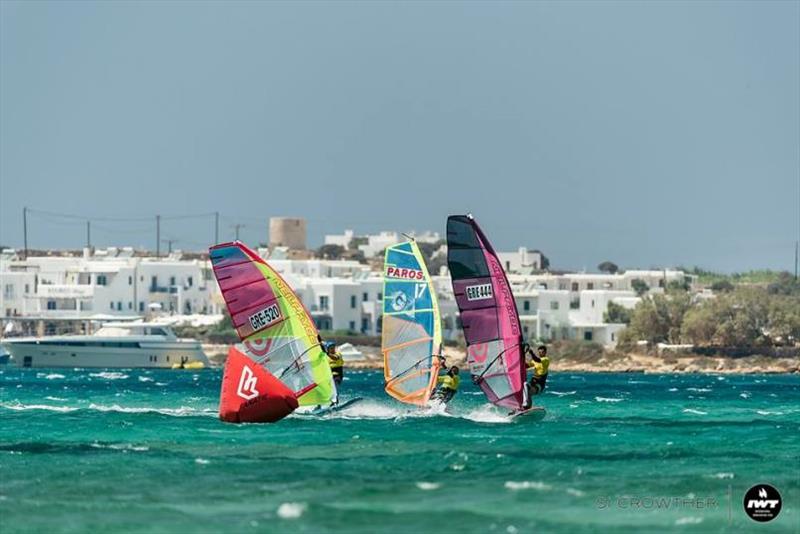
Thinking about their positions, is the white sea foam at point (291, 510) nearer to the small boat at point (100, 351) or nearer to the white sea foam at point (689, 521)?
the white sea foam at point (689, 521)

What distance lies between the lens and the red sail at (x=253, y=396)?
144 ft

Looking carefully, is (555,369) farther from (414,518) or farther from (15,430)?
(414,518)

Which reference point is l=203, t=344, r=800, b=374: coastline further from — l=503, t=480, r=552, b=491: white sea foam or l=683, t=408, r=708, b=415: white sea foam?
l=503, t=480, r=552, b=491: white sea foam

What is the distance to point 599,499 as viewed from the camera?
31.4 m

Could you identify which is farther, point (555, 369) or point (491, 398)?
point (555, 369)

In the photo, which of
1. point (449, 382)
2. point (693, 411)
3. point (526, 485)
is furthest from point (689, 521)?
point (693, 411)

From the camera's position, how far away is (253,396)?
4456 centimetres

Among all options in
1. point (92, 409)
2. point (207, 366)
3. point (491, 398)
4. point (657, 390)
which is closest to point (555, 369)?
point (207, 366)

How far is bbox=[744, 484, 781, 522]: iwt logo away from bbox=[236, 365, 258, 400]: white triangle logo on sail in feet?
46.4

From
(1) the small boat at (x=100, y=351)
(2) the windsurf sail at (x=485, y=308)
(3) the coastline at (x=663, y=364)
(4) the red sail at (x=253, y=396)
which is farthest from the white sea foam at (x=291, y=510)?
(3) the coastline at (x=663, y=364)

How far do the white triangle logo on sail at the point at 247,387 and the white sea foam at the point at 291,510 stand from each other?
43.3 ft

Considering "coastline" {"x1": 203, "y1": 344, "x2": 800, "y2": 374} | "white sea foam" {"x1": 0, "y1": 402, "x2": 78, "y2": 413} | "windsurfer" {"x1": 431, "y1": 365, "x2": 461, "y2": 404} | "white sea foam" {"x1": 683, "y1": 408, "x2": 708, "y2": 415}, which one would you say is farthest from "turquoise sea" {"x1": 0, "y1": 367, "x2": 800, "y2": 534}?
"coastline" {"x1": 203, "y1": 344, "x2": 800, "y2": 374}

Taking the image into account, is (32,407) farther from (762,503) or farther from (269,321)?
(762,503)

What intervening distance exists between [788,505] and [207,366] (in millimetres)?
99897
